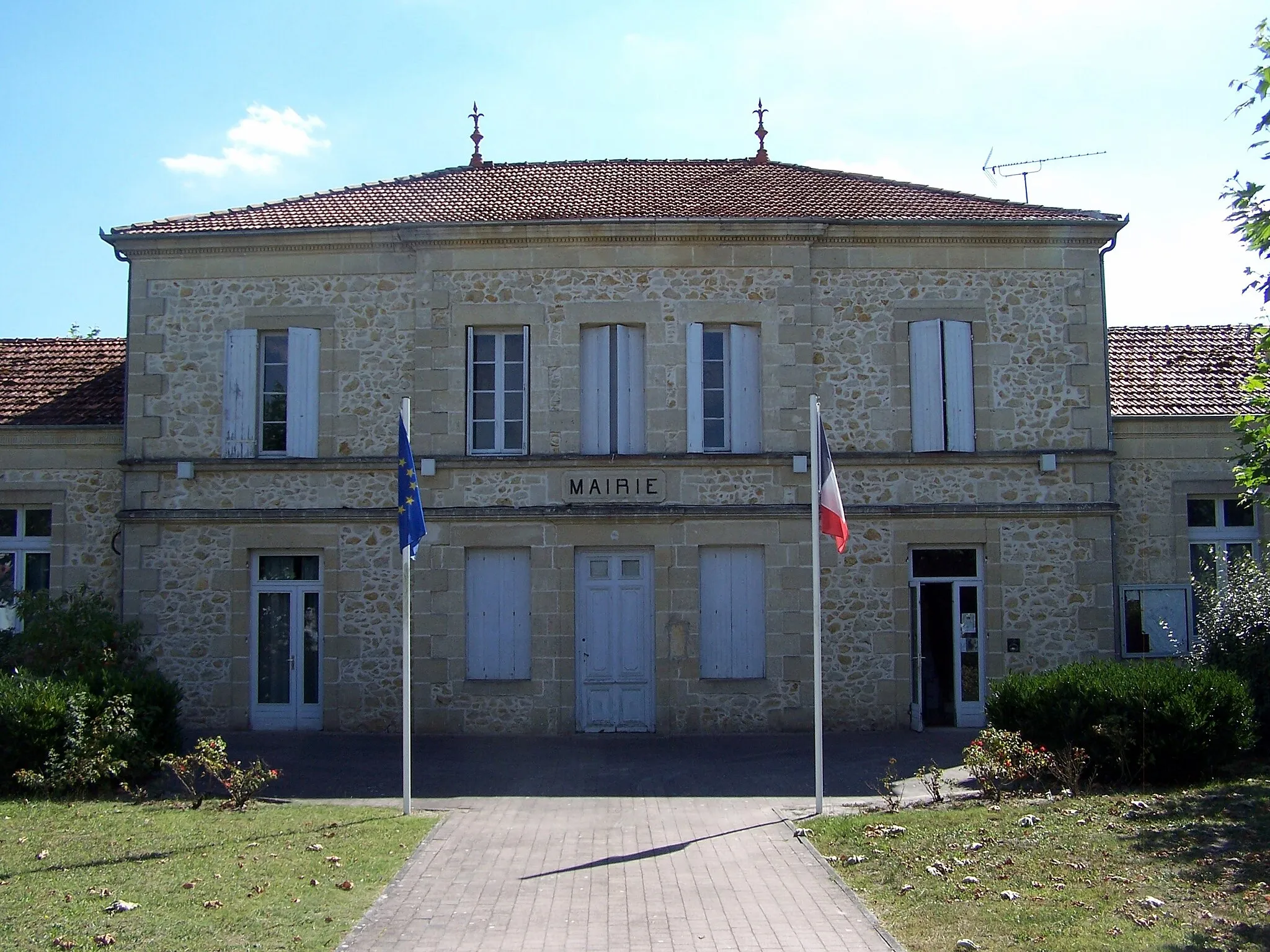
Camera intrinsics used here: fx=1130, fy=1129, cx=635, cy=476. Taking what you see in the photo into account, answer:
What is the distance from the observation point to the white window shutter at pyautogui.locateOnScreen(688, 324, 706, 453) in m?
14.6

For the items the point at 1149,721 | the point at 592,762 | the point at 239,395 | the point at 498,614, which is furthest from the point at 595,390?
the point at 1149,721

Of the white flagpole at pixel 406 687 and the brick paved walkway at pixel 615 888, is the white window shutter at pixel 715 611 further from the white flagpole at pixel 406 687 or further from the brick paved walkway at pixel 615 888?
the white flagpole at pixel 406 687

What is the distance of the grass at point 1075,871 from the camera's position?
6.13 meters

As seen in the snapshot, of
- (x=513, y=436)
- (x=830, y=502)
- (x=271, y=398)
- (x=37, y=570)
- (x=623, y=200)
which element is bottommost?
(x=37, y=570)

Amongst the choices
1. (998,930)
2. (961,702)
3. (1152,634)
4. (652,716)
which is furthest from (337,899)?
(1152,634)

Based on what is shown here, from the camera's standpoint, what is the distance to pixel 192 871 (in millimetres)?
7555

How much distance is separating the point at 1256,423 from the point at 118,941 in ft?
32.7

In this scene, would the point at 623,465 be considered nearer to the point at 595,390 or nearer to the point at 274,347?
the point at 595,390

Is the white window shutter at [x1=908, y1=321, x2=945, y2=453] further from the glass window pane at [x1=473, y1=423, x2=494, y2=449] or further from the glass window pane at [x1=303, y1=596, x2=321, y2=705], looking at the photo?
the glass window pane at [x1=303, y1=596, x2=321, y2=705]

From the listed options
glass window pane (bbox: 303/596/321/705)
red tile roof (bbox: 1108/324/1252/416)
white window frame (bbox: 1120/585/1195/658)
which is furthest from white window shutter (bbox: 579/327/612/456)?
white window frame (bbox: 1120/585/1195/658)

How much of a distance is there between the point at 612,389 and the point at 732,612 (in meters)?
3.30

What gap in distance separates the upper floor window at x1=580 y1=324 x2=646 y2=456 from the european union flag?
4.94m

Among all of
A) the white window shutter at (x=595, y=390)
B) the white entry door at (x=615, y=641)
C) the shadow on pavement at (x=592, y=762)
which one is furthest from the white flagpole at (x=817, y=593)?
the white window shutter at (x=595, y=390)

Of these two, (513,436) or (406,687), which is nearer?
(406,687)
